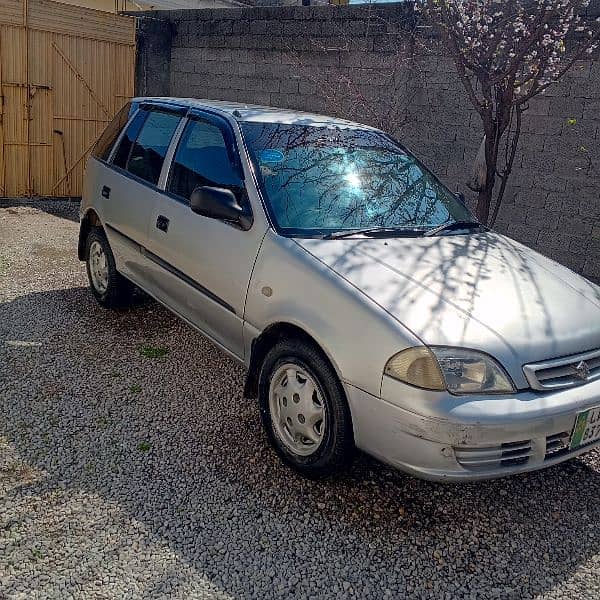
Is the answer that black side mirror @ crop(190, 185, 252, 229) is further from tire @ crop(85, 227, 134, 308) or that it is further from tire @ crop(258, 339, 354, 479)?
tire @ crop(85, 227, 134, 308)

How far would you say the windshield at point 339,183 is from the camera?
11.7 ft

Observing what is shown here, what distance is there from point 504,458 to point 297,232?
152cm

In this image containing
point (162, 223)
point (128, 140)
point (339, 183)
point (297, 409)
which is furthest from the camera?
point (128, 140)

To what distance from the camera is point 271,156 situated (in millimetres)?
3803

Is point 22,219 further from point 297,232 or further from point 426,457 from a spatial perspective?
point 426,457

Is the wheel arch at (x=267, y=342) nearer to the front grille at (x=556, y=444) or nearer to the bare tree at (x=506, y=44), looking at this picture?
the front grille at (x=556, y=444)

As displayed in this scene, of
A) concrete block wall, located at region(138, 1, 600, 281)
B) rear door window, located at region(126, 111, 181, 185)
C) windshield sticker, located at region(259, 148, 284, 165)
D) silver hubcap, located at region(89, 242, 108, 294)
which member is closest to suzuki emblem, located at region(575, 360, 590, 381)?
windshield sticker, located at region(259, 148, 284, 165)

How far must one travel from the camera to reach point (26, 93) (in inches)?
369

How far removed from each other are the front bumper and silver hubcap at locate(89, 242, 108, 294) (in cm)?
299

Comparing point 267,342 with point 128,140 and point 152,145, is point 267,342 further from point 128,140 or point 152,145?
point 128,140

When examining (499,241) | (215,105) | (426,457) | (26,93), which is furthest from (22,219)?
(426,457)

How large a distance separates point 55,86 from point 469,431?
9.06 m

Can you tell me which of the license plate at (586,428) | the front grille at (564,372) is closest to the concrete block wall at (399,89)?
the front grille at (564,372)

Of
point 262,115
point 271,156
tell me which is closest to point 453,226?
→ point 271,156
